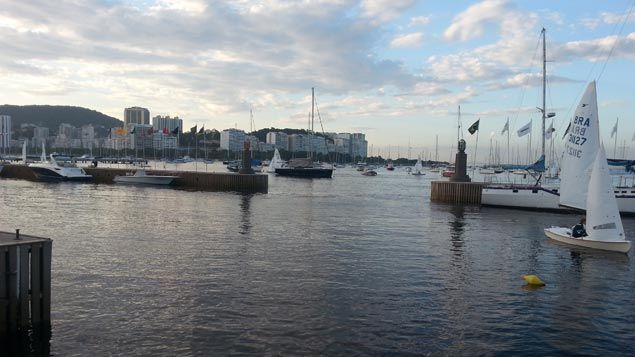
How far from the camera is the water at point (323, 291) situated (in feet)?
43.9

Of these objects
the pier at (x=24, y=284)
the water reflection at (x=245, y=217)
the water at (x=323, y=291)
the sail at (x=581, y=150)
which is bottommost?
the water at (x=323, y=291)

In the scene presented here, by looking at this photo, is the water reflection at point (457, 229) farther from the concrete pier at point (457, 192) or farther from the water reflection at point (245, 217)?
the water reflection at point (245, 217)

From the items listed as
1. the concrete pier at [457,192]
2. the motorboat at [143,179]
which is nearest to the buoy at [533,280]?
the concrete pier at [457,192]

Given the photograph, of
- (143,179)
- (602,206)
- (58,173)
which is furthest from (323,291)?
(58,173)

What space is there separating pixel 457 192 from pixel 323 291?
44.7 metres

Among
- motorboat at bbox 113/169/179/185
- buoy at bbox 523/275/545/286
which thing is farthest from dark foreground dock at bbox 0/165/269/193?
buoy at bbox 523/275/545/286

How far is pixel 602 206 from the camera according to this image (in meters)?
26.4

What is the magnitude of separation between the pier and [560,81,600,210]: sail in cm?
3140

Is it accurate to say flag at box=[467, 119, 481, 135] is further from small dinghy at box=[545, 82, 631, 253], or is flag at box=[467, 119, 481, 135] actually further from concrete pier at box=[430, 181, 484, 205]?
small dinghy at box=[545, 82, 631, 253]

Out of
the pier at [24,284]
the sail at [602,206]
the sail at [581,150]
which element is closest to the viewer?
the pier at [24,284]

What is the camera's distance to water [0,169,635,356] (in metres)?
13.4

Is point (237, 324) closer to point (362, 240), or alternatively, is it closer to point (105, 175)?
point (362, 240)

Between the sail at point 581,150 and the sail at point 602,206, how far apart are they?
22.2 feet

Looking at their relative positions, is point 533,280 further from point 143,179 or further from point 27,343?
point 143,179
